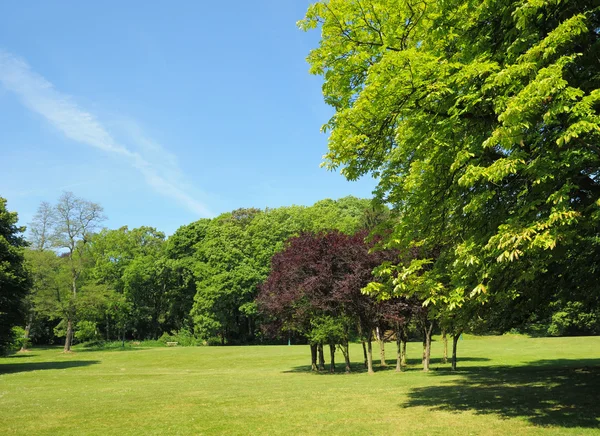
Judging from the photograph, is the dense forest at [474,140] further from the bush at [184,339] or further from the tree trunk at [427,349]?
the bush at [184,339]

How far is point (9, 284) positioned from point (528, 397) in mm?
35100

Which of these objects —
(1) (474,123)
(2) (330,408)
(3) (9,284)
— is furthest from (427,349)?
(3) (9,284)

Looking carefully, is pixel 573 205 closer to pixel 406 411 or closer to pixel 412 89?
pixel 412 89

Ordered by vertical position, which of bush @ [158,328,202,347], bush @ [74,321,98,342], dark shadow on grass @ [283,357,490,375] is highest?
bush @ [74,321,98,342]

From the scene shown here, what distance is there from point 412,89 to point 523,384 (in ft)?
48.4

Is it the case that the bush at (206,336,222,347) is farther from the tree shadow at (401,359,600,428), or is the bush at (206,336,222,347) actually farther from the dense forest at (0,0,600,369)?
the dense forest at (0,0,600,369)

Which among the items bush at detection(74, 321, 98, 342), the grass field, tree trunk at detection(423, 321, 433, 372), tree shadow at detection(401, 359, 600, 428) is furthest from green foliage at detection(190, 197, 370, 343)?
the grass field

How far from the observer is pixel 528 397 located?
14.2m

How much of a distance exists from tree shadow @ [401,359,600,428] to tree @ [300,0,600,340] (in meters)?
3.30

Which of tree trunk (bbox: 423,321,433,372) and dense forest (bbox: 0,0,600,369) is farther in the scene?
tree trunk (bbox: 423,321,433,372)

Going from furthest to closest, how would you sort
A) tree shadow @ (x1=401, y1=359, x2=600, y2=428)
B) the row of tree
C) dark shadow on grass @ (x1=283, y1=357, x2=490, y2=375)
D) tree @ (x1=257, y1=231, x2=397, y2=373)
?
1. the row of tree
2. dark shadow on grass @ (x1=283, y1=357, x2=490, y2=375)
3. tree @ (x1=257, y1=231, x2=397, y2=373)
4. tree shadow @ (x1=401, y1=359, x2=600, y2=428)

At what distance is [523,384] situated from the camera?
17719 mm

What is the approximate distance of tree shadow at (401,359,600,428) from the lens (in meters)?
11.0

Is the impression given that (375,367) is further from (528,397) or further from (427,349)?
(528,397)
